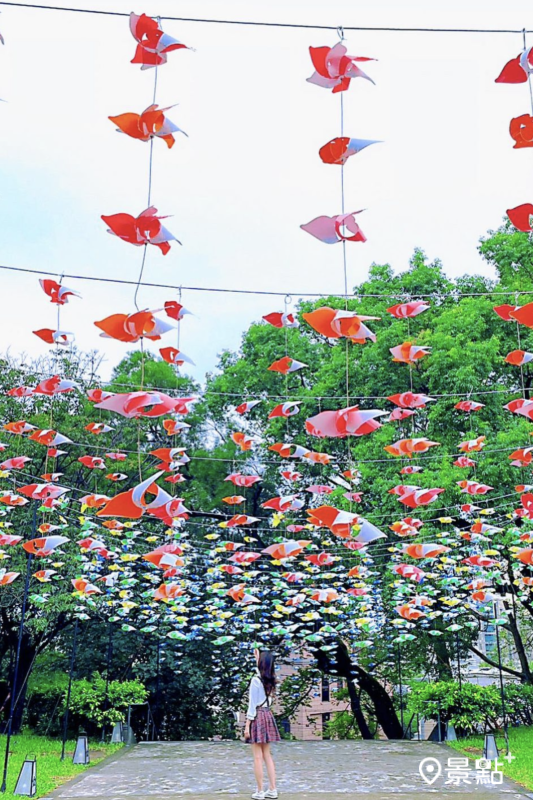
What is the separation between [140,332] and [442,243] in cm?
1120

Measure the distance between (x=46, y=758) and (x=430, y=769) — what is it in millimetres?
4643

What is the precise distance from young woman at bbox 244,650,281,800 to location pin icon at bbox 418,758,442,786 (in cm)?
227

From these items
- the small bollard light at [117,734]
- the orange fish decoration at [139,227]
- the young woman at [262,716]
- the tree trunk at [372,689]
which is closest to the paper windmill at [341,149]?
the orange fish decoration at [139,227]

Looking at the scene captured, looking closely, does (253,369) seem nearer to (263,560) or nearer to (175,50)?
(263,560)

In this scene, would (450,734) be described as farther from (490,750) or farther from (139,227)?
(139,227)

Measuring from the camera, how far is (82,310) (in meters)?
7.27

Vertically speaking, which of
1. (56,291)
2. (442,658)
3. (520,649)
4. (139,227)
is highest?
(56,291)

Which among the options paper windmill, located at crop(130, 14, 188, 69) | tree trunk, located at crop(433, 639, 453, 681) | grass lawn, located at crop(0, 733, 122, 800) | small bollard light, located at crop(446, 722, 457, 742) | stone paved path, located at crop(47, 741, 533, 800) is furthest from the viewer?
tree trunk, located at crop(433, 639, 453, 681)

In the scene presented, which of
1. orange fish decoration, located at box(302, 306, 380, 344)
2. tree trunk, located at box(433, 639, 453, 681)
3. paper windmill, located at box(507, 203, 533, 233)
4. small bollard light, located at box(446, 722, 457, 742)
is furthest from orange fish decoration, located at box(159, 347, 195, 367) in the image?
tree trunk, located at box(433, 639, 453, 681)

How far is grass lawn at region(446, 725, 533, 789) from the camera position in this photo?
7.96m

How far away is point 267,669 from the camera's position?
6.28m

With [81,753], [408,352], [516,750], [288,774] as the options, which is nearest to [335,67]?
[408,352]

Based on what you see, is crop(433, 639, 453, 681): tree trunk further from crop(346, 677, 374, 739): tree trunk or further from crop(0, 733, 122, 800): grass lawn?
crop(0, 733, 122, 800): grass lawn

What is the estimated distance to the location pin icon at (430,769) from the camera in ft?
26.0
